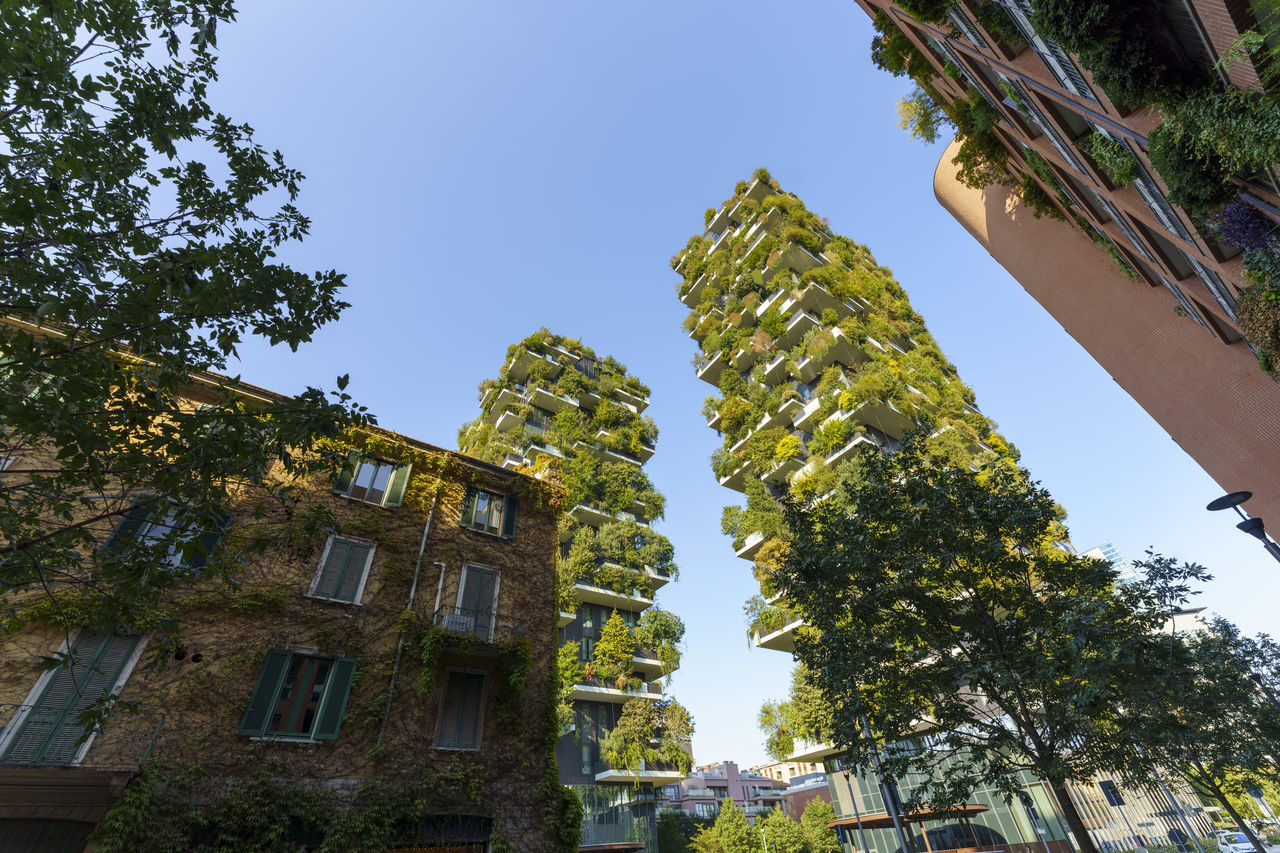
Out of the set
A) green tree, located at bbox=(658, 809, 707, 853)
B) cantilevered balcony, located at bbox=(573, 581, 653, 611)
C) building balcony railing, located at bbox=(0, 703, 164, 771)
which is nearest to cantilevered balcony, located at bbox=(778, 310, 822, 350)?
cantilevered balcony, located at bbox=(573, 581, 653, 611)

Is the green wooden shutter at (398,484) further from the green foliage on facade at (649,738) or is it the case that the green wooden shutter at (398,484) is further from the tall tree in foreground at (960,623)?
the green foliage on facade at (649,738)

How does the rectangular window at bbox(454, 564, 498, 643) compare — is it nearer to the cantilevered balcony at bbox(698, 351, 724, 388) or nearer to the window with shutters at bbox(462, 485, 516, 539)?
the window with shutters at bbox(462, 485, 516, 539)

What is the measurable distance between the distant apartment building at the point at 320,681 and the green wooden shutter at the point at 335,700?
0.04 meters

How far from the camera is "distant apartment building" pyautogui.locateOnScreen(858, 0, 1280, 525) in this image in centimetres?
839

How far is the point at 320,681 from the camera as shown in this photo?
12914mm

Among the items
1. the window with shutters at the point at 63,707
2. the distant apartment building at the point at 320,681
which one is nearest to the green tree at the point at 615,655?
the distant apartment building at the point at 320,681

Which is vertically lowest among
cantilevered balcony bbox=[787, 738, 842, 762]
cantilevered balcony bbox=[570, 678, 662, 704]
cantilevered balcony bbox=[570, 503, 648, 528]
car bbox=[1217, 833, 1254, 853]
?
car bbox=[1217, 833, 1254, 853]

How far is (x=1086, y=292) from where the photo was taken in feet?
59.0

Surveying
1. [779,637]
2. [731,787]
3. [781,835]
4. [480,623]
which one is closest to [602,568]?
[779,637]

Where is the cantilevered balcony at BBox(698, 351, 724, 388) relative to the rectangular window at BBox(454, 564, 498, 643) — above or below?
above

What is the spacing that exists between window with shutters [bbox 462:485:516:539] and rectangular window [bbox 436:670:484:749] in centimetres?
437

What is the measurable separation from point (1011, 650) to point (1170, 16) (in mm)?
11374

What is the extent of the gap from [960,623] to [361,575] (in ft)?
48.8

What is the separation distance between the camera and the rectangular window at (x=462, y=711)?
13.8 meters
